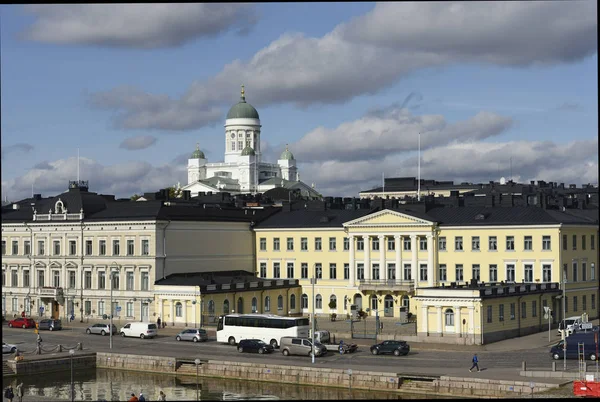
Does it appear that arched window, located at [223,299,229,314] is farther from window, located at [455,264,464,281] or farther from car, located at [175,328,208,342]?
window, located at [455,264,464,281]

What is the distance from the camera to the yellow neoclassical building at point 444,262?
5959 centimetres

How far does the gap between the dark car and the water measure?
6.16 m

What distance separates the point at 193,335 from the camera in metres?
61.7

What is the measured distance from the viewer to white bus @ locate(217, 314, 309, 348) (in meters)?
57.1

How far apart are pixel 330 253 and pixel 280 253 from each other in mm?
5209

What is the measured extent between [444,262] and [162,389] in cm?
3265

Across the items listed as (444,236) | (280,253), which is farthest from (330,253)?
(444,236)

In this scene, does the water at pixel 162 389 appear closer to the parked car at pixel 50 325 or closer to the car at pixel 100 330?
the car at pixel 100 330

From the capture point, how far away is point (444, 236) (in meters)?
73.6

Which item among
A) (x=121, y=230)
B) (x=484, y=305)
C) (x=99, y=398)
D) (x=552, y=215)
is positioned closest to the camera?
(x=99, y=398)

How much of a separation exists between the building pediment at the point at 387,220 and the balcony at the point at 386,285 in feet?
15.3

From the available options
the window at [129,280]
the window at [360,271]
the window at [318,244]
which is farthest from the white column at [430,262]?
the window at [129,280]

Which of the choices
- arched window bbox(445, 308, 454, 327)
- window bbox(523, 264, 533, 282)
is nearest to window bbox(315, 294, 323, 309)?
window bbox(523, 264, 533, 282)

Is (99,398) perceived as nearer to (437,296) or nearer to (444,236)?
(437,296)
